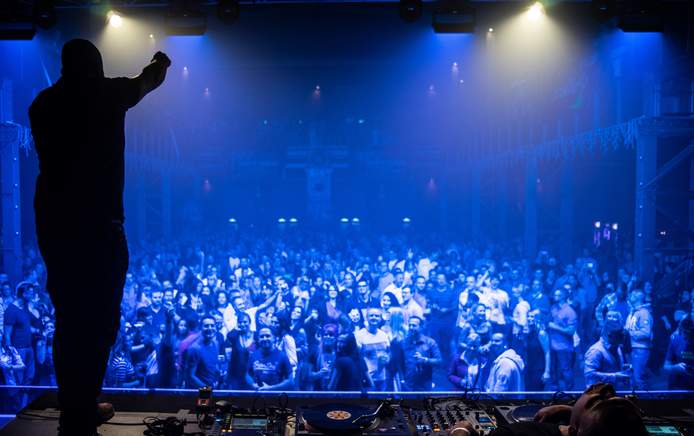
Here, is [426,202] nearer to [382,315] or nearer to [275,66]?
[382,315]

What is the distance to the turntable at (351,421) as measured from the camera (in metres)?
1.84

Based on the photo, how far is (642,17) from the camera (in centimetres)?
452

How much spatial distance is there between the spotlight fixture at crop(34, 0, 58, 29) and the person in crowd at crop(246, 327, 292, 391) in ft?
10.3

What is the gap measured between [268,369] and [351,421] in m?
3.23

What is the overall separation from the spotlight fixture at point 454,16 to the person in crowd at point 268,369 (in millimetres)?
3064

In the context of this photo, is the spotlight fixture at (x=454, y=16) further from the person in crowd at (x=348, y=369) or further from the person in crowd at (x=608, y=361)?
the person in crowd at (x=608, y=361)

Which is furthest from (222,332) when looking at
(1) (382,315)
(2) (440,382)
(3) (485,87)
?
(3) (485,87)

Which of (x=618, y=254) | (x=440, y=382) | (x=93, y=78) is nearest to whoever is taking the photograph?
(x=93, y=78)

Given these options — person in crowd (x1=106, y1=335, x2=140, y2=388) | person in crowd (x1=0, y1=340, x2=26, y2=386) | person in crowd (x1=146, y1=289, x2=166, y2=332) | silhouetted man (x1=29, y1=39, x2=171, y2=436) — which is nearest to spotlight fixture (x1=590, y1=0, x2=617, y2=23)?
silhouetted man (x1=29, y1=39, x2=171, y2=436)

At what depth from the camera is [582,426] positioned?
1400 millimetres

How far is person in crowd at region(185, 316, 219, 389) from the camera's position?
16.3ft

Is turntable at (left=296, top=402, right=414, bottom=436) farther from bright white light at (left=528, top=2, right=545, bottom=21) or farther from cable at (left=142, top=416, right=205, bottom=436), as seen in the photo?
bright white light at (left=528, top=2, right=545, bottom=21)

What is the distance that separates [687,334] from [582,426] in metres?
4.43

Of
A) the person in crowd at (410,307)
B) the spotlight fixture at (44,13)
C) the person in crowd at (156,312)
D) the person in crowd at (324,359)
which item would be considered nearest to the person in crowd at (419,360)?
the person in crowd at (410,307)
